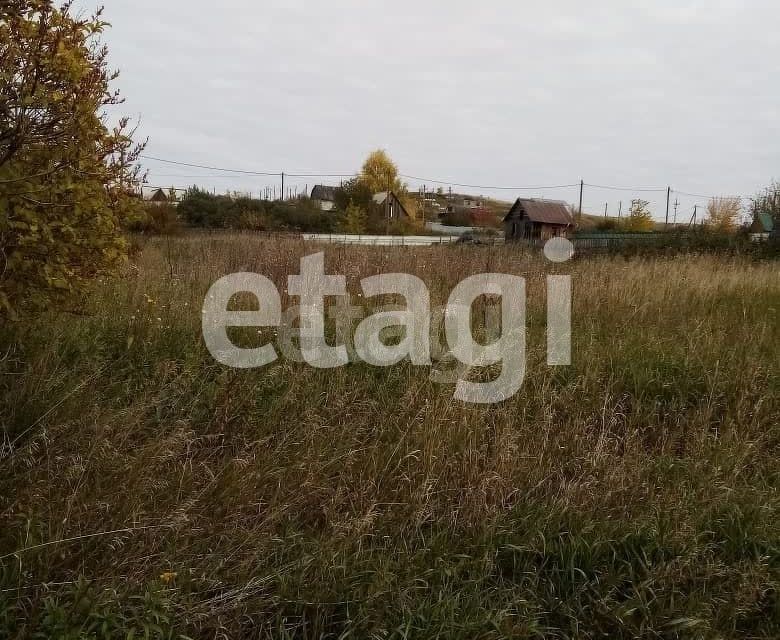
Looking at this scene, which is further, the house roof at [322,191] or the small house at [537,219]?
the house roof at [322,191]

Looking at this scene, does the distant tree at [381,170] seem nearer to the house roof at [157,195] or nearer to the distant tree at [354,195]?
the distant tree at [354,195]

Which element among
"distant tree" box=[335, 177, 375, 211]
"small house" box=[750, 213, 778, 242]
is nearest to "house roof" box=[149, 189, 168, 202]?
"small house" box=[750, 213, 778, 242]

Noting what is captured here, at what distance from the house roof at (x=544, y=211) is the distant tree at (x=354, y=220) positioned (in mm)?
17062

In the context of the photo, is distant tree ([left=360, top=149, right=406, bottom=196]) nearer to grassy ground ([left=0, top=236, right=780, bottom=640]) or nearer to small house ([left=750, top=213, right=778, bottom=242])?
small house ([left=750, top=213, right=778, bottom=242])

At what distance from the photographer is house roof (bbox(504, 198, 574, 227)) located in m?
45.1

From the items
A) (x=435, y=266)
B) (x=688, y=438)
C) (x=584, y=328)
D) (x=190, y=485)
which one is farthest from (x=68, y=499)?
(x=435, y=266)

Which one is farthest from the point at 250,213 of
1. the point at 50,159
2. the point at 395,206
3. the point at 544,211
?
the point at 50,159

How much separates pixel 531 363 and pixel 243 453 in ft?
7.20

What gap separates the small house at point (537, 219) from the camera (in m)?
44.9

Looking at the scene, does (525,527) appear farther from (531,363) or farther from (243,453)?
(531,363)

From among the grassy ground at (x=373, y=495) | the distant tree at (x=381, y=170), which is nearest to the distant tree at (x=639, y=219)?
the distant tree at (x=381, y=170)

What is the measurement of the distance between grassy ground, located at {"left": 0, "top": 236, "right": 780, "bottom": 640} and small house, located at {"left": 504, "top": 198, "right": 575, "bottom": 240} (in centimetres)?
4274

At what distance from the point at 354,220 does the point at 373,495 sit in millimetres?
Answer: 34571

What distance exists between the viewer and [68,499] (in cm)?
195
